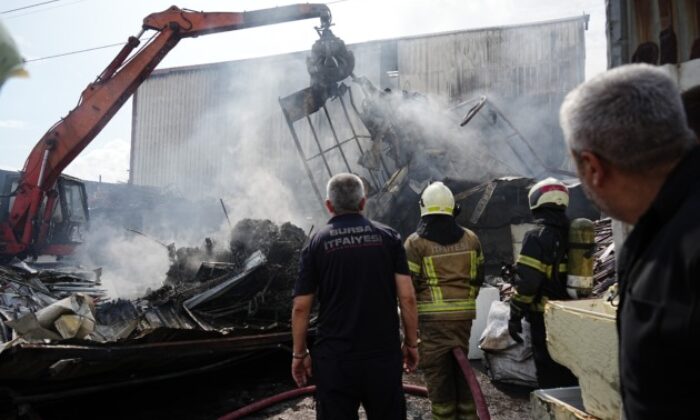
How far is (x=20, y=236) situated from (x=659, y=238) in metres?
10.5

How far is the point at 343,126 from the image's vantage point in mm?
16141

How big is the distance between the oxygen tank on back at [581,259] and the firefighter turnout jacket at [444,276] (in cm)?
69

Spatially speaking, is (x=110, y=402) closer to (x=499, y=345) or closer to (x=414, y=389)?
(x=414, y=389)

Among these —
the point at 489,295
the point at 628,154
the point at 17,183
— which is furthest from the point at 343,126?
the point at 628,154

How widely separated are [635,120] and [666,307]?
391mm

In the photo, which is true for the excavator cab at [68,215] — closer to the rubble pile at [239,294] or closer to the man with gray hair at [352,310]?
the rubble pile at [239,294]

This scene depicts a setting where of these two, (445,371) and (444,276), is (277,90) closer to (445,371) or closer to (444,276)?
(444,276)

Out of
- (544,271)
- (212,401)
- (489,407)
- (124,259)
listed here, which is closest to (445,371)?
(544,271)

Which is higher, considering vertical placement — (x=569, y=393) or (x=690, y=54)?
(x=690, y=54)

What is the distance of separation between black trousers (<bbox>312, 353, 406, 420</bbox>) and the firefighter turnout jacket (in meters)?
0.89

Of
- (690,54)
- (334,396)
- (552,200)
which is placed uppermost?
(690,54)

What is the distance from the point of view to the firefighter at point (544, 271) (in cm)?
326

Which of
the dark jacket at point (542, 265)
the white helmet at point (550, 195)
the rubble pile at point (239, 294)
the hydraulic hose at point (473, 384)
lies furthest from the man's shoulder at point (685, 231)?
the rubble pile at point (239, 294)

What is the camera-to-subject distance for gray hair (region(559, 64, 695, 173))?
98cm
